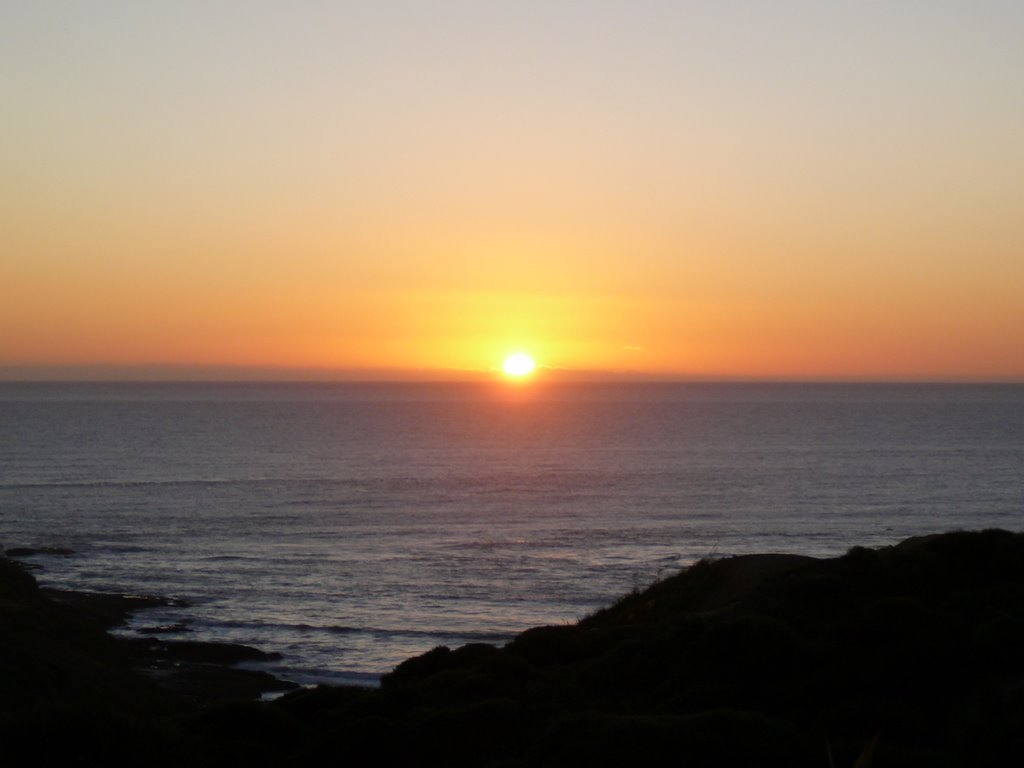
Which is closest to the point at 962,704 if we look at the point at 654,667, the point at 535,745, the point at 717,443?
the point at 654,667

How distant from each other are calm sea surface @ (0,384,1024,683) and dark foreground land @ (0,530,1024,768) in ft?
48.5

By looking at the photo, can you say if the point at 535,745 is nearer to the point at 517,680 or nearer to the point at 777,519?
the point at 517,680

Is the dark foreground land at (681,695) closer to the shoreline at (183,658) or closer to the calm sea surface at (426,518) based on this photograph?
the shoreline at (183,658)

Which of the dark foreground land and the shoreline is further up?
the dark foreground land

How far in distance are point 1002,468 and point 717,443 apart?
43.8 metres

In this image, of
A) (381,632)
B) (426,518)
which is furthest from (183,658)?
(426,518)

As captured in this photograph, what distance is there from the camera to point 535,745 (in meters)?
14.3

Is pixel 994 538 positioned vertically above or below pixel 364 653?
above

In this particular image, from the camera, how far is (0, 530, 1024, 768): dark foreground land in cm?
1331

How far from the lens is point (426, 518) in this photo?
68688mm

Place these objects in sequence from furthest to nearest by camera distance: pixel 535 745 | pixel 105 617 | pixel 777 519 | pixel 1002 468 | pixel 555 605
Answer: pixel 1002 468 → pixel 777 519 → pixel 555 605 → pixel 105 617 → pixel 535 745

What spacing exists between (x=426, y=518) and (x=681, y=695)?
5323 cm

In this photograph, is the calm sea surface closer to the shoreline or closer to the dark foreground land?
the shoreline

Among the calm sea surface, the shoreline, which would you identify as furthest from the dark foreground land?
the calm sea surface
